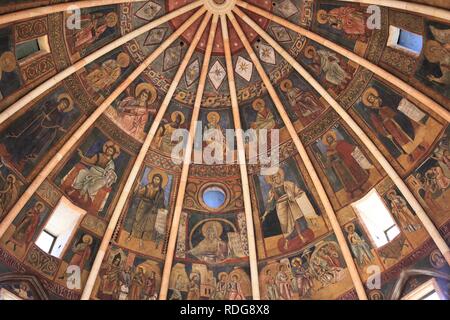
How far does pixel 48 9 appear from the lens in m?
19.5

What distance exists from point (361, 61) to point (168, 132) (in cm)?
608

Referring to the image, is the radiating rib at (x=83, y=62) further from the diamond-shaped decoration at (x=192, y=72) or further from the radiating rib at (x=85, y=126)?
the diamond-shaped decoration at (x=192, y=72)

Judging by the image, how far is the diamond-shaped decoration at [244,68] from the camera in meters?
23.1

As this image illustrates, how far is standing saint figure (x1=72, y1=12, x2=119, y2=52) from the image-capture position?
68.8 ft

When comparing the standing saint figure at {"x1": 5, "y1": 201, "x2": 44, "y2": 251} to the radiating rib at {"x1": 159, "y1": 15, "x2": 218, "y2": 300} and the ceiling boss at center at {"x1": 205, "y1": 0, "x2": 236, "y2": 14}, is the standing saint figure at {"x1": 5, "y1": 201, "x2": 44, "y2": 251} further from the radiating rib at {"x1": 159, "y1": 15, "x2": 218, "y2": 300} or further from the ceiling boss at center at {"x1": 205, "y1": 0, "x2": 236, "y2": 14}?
the ceiling boss at center at {"x1": 205, "y1": 0, "x2": 236, "y2": 14}

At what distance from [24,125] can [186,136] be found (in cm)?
497

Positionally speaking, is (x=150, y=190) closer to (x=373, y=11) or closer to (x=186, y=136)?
(x=186, y=136)

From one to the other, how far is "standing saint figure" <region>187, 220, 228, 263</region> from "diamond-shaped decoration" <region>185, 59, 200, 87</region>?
424 centimetres

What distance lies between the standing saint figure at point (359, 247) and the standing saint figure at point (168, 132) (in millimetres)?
5808

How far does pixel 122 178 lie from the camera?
2253 cm

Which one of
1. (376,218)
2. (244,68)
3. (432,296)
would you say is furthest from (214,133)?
(432,296)

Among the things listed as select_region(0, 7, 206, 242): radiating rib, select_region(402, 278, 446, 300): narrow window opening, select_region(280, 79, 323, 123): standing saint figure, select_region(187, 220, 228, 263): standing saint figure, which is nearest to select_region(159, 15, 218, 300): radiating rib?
select_region(187, 220, 228, 263): standing saint figure

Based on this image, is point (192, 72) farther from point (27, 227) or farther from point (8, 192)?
point (27, 227)

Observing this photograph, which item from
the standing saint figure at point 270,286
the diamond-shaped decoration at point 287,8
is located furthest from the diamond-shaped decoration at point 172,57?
the standing saint figure at point 270,286
